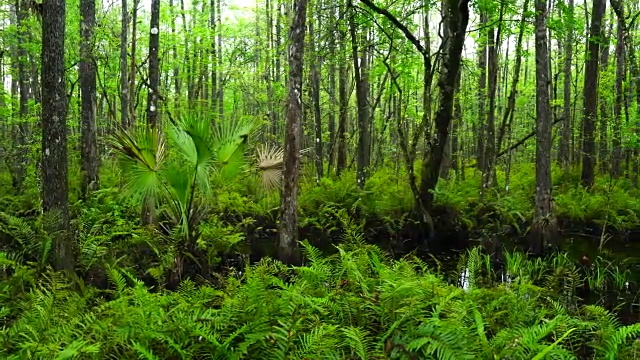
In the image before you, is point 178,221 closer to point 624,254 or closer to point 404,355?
point 404,355

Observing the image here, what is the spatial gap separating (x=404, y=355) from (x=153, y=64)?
32.8 ft

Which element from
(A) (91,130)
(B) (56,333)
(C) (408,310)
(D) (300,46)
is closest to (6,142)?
(A) (91,130)

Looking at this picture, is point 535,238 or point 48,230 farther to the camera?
point 535,238

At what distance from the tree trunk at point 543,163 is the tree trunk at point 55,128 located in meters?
8.81

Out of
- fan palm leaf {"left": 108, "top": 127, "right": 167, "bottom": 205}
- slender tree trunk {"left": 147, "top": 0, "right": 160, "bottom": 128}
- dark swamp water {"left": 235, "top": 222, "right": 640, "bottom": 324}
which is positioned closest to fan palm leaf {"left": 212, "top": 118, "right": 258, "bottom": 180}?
fan palm leaf {"left": 108, "top": 127, "right": 167, "bottom": 205}

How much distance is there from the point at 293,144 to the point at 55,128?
3.79 m

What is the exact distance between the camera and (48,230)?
6773mm

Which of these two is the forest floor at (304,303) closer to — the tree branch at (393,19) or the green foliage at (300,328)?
the green foliage at (300,328)

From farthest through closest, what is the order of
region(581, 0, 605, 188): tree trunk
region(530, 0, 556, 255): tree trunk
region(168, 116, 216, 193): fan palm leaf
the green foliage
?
region(581, 0, 605, 188): tree trunk < region(530, 0, 556, 255): tree trunk < region(168, 116, 216, 193): fan palm leaf < the green foliage

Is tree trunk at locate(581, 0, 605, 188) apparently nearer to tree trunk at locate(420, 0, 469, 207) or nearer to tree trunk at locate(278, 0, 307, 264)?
tree trunk at locate(420, 0, 469, 207)

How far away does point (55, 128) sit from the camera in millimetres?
6633

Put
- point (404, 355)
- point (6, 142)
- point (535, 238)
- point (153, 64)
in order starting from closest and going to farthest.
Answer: point (404, 355), point (535, 238), point (153, 64), point (6, 142)

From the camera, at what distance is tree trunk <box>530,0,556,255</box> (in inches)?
399

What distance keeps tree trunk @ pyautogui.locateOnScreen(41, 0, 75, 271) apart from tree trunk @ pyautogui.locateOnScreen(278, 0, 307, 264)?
140 inches
